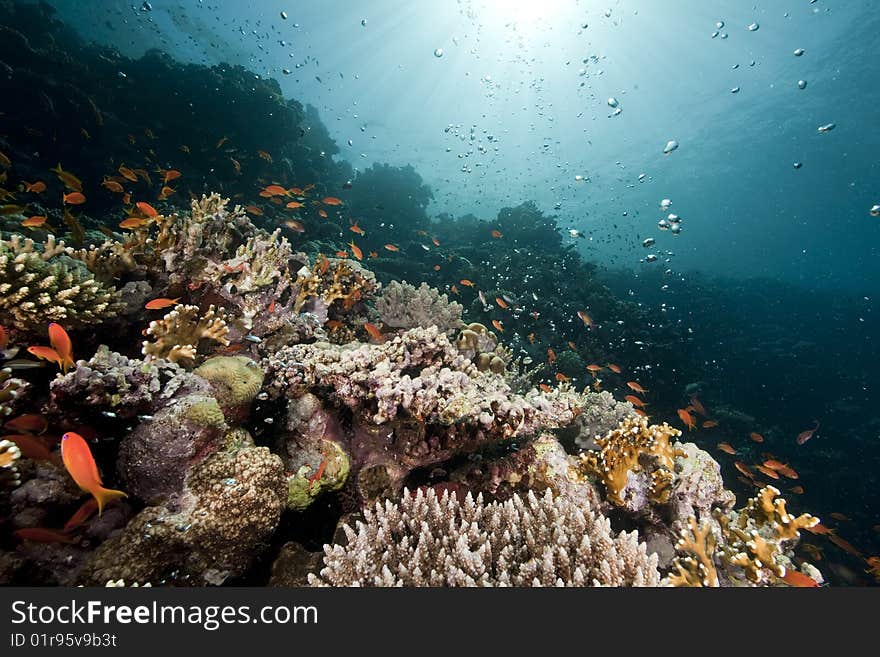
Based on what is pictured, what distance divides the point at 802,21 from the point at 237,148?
42218 millimetres

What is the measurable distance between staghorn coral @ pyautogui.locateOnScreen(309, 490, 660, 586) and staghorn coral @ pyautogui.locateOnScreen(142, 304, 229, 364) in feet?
7.67

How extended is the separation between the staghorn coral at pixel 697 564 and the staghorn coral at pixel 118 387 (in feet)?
13.7

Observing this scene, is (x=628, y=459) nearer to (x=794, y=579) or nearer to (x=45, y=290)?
(x=794, y=579)

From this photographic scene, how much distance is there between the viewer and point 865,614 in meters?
2.33

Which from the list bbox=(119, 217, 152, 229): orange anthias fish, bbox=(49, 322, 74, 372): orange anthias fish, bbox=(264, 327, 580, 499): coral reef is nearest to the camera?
bbox=(49, 322, 74, 372): orange anthias fish

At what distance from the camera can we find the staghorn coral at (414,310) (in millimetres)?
6820

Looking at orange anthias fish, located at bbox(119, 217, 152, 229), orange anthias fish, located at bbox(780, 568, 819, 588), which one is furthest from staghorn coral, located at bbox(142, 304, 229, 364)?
orange anthias fish, located at bbox(780, 568, 819, 588)

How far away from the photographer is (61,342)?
8.46 ft

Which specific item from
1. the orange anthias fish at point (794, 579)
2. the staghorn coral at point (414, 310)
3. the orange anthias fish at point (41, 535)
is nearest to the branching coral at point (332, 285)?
the staghorn coral at point (414, 310)

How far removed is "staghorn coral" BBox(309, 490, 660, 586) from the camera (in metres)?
2.57

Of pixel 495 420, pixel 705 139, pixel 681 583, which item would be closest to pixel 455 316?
pixel 495 420

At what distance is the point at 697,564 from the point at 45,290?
588 centimetres

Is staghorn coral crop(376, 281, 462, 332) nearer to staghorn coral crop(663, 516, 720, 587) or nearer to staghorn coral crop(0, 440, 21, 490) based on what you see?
staghorn coral crop(663, 516, 720, 587)

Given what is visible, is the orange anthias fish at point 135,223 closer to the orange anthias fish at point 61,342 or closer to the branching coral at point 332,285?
the branching coral at point 332,285
